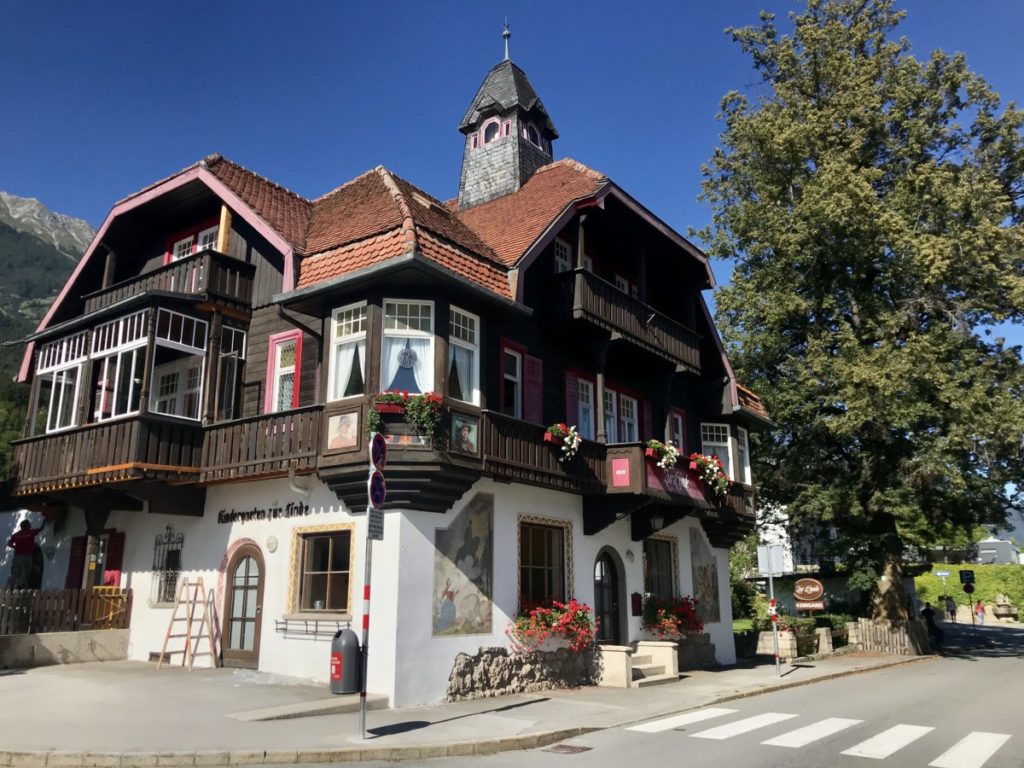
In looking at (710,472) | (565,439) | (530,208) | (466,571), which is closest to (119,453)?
(466,571)

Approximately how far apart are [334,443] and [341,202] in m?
7.92

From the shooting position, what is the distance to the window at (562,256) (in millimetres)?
19891

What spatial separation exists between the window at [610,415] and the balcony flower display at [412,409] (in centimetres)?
753

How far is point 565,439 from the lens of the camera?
17.0 meters

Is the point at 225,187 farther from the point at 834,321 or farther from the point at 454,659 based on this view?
the point at 834,321

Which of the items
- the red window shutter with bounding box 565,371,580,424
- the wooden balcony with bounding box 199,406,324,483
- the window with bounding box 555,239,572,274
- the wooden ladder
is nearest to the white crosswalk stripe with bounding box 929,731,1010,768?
the red window shutter with bounding box 565,371,580,424

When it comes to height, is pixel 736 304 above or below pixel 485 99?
below

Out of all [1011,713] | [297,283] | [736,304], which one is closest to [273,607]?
[297,283]

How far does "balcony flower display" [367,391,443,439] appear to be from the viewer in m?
13.9

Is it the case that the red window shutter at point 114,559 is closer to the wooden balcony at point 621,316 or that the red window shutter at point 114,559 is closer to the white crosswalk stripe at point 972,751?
the wooden balcony at point 621,316

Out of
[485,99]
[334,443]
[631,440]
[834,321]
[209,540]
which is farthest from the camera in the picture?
[834,321]

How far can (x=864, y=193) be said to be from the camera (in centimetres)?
2639

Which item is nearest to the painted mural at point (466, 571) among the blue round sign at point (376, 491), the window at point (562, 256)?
the blue round sign at point (376, 491)

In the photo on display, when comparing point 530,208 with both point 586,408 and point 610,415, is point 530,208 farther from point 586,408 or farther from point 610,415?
point 610,415
